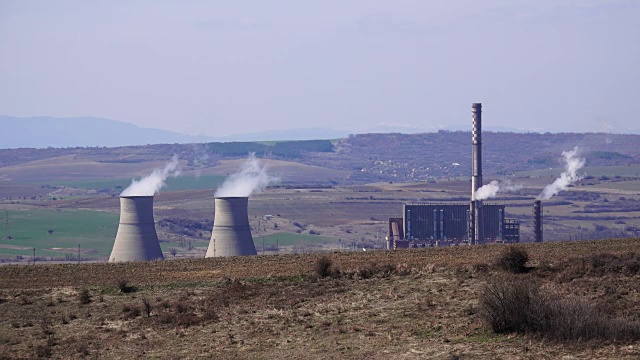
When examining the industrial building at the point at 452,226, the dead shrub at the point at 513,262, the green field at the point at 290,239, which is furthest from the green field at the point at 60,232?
the dead shrub at the point at 513,262

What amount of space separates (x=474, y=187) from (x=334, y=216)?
37090 mm

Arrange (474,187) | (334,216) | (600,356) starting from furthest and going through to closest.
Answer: (334,216)
(474,187)
(600,356)

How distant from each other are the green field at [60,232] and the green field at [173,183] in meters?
39.4

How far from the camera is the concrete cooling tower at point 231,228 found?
183 ft

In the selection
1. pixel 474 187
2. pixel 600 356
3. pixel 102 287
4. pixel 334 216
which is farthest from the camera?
pixel 334 216

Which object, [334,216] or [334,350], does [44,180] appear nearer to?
[334,216]

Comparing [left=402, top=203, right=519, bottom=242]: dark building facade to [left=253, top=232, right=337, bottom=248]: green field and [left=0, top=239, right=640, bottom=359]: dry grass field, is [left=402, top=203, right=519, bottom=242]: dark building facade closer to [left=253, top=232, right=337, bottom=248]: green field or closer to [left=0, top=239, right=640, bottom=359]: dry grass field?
[left=253, top=232, right=337, bottom=248]: green field

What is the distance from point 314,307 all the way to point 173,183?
150672 mm

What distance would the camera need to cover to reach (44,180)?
7603 inches

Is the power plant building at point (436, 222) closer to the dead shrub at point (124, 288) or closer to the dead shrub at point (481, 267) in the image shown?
the dead shrub at point (124, 288)

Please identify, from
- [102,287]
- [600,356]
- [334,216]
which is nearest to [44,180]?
[334,216]

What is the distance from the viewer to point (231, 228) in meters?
56.0

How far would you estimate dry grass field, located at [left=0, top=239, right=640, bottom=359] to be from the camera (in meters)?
19.2

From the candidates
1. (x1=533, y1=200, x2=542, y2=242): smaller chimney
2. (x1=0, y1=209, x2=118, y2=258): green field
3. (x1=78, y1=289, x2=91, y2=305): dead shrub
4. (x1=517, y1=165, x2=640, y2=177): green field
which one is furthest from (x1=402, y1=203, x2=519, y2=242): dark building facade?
(x1=517, y1=165, x2=640, y2=177): green field
